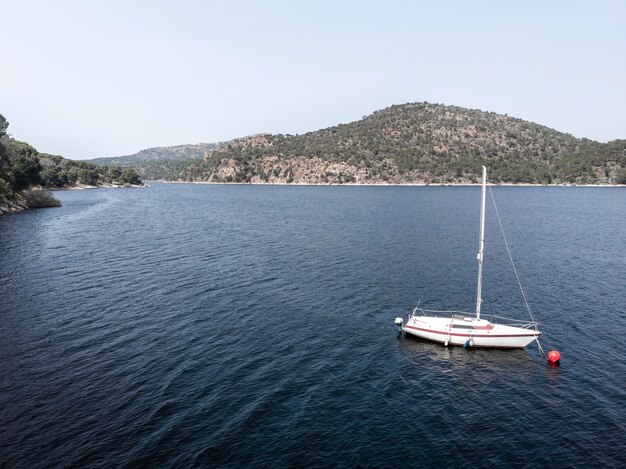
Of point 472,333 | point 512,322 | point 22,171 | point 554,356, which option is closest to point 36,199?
point 22,171

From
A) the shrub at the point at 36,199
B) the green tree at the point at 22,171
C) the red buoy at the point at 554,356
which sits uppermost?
the green tree at the point at 22,171

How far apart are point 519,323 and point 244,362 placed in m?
34.7

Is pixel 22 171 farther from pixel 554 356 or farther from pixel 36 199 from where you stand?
pixel 554 356

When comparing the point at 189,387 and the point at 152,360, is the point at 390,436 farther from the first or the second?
the point at 152,360

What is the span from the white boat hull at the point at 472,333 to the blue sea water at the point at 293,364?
48.2 inches

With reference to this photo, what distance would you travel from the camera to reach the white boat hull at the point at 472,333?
44719 mm

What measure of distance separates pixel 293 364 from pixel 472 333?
20519mm

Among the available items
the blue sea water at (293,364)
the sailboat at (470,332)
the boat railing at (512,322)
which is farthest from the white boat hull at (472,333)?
the boat railing at (512,322)

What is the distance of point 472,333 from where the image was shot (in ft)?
148

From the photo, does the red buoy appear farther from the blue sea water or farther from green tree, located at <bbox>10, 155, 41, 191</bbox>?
green tree, located at <bbox>10, 155, 41, 191</bbox>

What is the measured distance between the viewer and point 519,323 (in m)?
51.0

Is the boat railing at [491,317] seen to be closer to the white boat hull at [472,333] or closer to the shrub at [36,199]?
the white boat hull at [472,333]

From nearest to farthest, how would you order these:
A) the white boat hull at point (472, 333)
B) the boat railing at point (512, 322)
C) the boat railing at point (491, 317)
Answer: the white boat hull at point (472, 333)
the boat railing at point (512, 322)
the boat railing at point (491, 317)

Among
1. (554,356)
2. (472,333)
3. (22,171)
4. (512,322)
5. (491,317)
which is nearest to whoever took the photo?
(554,356)
